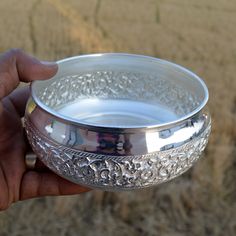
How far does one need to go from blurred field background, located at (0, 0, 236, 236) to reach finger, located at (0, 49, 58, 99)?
0.71 metres

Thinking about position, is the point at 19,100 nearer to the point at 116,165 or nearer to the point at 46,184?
the point at 46,184

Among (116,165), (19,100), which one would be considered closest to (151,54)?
(19,100)

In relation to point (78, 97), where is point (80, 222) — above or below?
below

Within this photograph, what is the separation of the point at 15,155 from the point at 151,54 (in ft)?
3.43

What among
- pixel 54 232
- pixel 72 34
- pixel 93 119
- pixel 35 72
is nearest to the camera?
pixel 35 72

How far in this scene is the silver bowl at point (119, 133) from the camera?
2.52 ft

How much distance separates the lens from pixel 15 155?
3.43 feet

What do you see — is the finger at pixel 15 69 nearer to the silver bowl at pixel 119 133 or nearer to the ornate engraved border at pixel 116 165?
the silver bowl at pixel 119 133

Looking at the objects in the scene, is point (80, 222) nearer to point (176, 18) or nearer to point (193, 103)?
point (193, 103)

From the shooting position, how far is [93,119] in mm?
1093

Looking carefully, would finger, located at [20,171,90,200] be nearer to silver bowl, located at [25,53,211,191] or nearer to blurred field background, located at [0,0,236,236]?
silver bowl, located at [25,53,211,191]

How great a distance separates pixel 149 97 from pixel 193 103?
0.45ft

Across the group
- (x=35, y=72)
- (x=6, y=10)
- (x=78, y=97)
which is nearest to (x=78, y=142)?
(x=35, y=72)

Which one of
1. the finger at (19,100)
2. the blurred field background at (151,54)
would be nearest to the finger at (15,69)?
the finger at (19,100)
